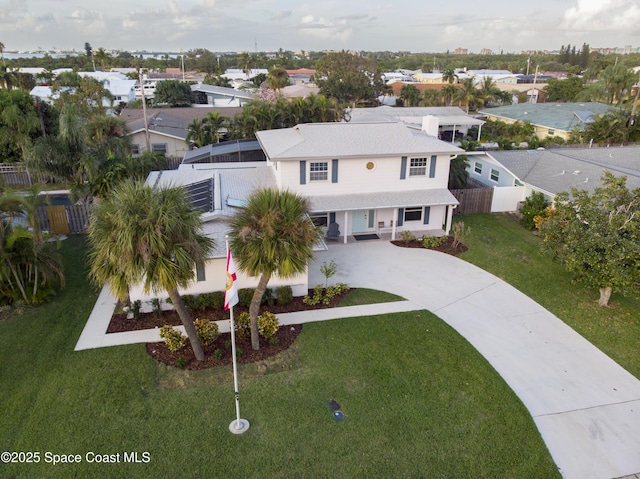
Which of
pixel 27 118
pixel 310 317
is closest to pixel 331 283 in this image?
pixel 310 317

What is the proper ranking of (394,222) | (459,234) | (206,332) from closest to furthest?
(206,332) < (459,234) < (394,222)

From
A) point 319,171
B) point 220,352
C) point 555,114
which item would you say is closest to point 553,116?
point 555,114

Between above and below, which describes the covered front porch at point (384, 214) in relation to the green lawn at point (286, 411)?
above

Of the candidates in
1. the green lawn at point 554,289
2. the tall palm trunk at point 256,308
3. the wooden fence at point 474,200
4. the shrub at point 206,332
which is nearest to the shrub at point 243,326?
the tall palm trunk at point 256,308

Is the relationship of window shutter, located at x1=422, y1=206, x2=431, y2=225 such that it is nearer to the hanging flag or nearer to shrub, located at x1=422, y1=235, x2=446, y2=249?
shrub, located at x1=422, y1=235, x2=446, y2=249

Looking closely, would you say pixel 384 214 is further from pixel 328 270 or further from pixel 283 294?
pixel 283 294

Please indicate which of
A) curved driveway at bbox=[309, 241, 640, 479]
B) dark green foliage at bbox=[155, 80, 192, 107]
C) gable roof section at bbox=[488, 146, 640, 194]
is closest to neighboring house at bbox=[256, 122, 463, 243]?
curved driveway at bbox=[309, 241, 640, 479]

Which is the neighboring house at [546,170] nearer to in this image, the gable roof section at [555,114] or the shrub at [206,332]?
the gable roof section at [555,114]
